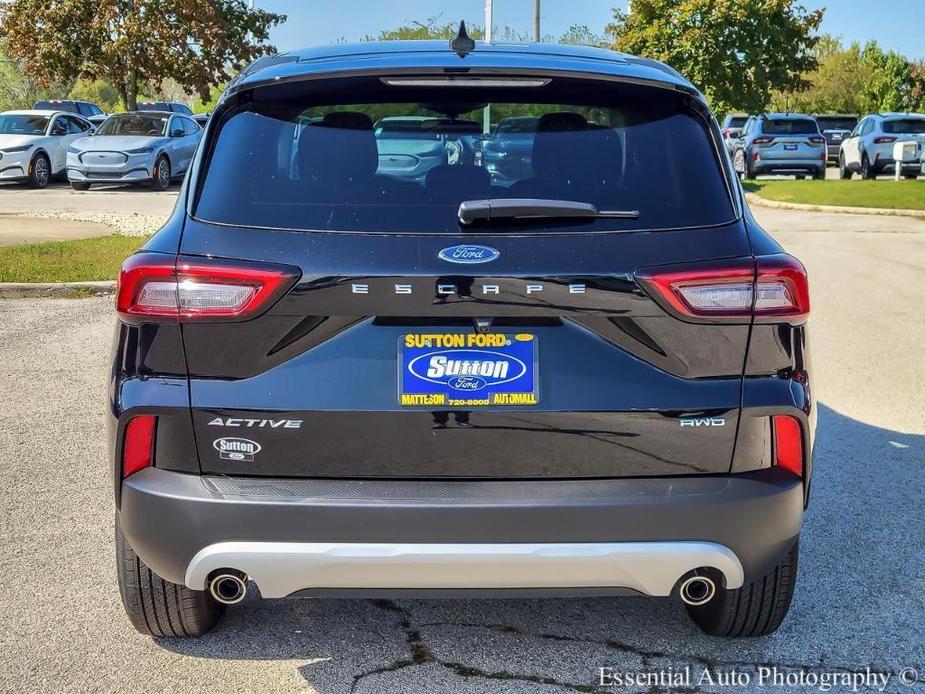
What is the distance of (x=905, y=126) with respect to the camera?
3100 centimetres

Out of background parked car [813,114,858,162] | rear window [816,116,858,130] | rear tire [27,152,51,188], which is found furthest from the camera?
rear window [816,116,858,130]

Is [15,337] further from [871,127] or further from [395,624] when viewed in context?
[871,127]

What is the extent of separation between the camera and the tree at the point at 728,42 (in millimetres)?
33406

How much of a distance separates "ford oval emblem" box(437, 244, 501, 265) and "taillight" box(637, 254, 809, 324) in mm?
403

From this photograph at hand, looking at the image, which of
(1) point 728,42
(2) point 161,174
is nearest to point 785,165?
(1) point 728,42

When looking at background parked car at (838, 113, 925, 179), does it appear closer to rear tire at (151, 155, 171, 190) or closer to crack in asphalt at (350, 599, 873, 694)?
rear tire at (151, 155, 171, 190)

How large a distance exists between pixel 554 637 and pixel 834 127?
148ft

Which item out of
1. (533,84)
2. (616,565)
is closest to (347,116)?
(533,84)

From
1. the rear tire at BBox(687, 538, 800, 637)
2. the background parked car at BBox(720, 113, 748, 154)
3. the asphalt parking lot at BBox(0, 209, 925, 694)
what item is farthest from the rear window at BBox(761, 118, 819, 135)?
the rear tire at BBox(687, 538, 800, 637)

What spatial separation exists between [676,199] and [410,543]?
3.97ft

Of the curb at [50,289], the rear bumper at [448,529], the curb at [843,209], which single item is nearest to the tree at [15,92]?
the curb at [843,209]

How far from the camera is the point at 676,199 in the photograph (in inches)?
130

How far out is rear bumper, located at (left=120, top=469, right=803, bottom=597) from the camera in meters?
3.09

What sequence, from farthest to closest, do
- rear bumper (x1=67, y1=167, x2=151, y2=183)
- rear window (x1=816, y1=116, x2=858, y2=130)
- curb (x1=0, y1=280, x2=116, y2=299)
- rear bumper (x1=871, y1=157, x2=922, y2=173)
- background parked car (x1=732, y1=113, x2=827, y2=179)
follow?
rear window (x1=816, y1=116, x2=858, y2=130), background parked car (x1=732, y1=113, x2=827, y2=179), rear bumper (x1=871, y1=157, x2=922, y2=173), rear bumper (x1=67, y1=167, x2=151, y2=183), curb (x1=0, y1=280, x2=116, y2=299)
